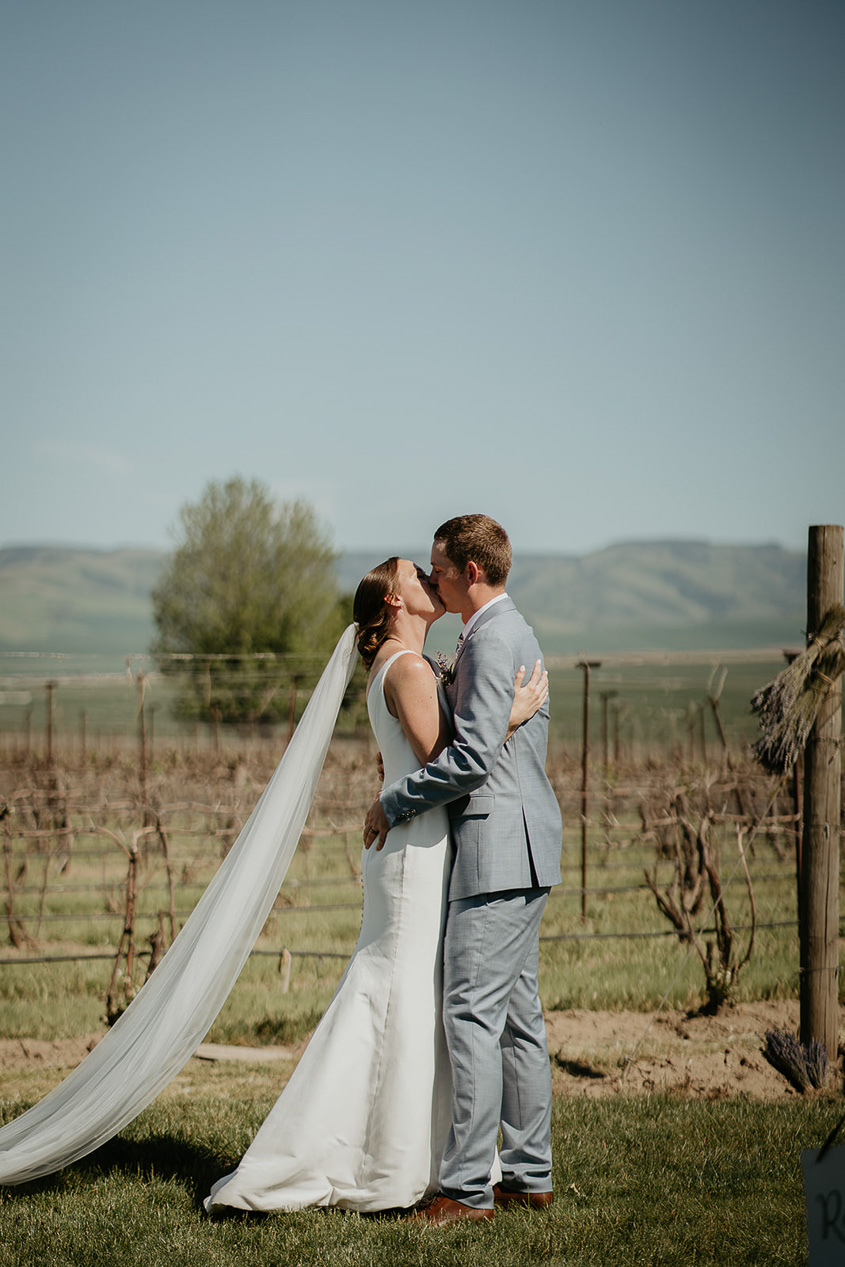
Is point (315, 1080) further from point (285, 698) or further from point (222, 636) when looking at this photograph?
point (222, 636)

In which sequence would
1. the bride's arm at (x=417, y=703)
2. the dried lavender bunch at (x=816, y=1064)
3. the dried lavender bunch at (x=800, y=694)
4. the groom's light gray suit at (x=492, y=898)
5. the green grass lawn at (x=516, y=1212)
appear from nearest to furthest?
the green grass lawn at (x=516, y=1212) → the groom's light gray suit at (x=492, y=898) → the bride's arm at (x=417, y=703) → the dried lavender bunch at (x=800, y=694) → the dried lavender bunch at (x=816, y=1064)

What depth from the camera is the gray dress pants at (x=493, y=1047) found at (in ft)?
→ 9.33

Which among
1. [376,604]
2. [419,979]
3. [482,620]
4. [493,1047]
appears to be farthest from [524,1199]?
[376,604]

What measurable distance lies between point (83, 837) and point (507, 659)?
15659mm

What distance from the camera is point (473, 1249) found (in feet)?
8.86

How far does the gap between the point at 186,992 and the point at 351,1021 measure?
1.79ft

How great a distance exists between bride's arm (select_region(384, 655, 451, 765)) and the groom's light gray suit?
3.5 inches

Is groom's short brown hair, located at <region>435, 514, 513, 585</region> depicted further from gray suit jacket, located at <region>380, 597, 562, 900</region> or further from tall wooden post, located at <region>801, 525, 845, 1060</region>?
tall wooden post, located at <region>801, 525, 845, 1060</region>

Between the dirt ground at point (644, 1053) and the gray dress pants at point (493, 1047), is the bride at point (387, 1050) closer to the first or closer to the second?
the gray dress pants at point (493, 1047)

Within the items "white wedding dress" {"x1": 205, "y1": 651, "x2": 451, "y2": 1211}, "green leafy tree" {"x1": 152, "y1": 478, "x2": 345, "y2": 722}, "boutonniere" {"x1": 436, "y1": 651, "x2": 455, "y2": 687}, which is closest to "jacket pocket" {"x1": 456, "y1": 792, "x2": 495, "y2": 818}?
"white wedding dress" {"x1": 205, "y1": 651, "x2": 451, "y2": 1211}

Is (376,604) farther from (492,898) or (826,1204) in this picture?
(826,1204)

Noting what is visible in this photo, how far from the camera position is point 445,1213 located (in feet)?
9.32

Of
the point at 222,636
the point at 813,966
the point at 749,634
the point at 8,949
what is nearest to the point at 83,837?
the point at 8,949

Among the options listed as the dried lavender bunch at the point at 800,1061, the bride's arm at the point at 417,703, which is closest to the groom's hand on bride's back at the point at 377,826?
the bride's arm at the point at 417,703
